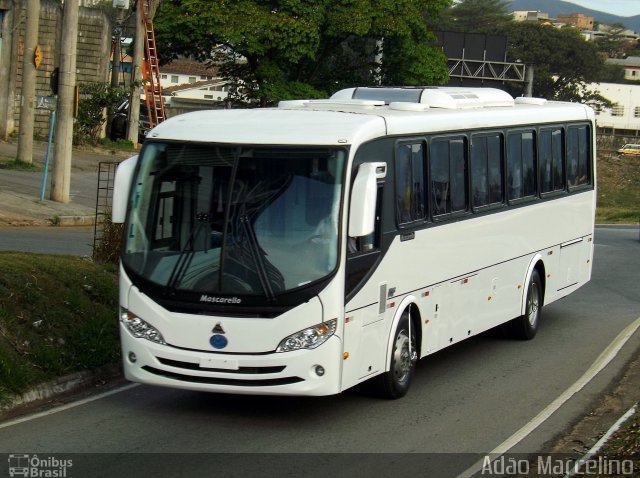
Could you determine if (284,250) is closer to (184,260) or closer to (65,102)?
(184,260)

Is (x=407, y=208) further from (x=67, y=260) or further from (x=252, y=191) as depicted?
(x=67, y=260)

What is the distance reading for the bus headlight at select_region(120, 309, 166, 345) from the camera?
1004cm

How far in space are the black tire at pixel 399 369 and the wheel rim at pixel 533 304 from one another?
13.8 ft

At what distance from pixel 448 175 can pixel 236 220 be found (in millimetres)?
3469

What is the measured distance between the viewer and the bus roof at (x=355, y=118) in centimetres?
1028

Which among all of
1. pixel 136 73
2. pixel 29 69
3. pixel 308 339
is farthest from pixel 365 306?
pixel 136 73

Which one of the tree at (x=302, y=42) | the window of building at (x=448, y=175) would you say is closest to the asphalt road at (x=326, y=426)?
the window of building at (x=448, y=175)

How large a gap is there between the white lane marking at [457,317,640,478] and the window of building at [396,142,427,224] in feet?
7.40

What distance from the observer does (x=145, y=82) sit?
4066cm

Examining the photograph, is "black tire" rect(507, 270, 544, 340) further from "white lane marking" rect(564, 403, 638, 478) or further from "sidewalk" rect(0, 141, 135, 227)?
"sidewalk" rect(0, 141, 135, 227)

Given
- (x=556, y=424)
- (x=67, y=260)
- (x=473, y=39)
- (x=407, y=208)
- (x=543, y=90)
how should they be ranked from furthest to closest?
(x=543, y=90), (x=473, y=39), (x=67, y=260), (x=407, y=208), (x=556, y=424)

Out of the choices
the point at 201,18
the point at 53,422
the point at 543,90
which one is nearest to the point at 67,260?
the point at 53,422

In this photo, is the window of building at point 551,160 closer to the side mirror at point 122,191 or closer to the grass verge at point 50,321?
the grass verge at point 50,321

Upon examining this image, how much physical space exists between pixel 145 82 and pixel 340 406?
31031 millimetres
